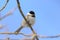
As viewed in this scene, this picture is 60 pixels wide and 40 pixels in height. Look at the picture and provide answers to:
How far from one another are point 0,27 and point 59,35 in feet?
1.85

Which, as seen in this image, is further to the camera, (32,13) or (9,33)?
(32,13)

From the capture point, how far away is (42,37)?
7.88 feet

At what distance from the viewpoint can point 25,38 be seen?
87.2 inches

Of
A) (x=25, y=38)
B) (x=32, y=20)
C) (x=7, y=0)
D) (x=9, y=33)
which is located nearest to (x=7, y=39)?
(x=9, y=33)

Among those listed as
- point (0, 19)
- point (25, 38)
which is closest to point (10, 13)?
point (0, 19)

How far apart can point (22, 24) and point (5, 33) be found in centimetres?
173

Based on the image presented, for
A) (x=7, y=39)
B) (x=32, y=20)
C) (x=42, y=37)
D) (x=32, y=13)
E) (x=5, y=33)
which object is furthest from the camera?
(x=32, y=13)

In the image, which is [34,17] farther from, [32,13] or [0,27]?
[0,27]

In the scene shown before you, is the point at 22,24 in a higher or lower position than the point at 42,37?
higher

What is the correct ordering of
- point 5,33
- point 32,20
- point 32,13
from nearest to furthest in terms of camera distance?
point 5,33 < point 32,20 < point 32,13

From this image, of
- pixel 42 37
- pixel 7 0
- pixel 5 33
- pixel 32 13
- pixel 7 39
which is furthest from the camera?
pixel 32 13

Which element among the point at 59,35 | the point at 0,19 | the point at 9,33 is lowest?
the point at 59,35

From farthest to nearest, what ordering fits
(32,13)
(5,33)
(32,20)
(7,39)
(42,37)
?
(32,13) < (32,20) < (42,37) < (5,33) < (7,39)

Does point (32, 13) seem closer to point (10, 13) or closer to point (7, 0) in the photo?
point (10, 13)
